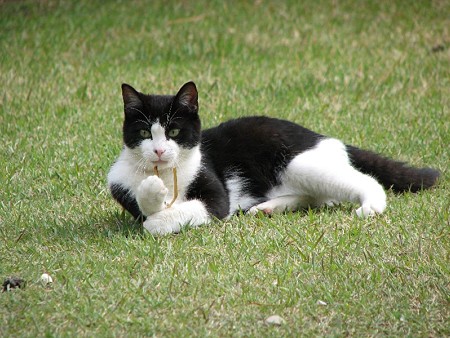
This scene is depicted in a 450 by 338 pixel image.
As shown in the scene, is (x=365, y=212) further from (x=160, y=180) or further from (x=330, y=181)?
(x=160, y=180)

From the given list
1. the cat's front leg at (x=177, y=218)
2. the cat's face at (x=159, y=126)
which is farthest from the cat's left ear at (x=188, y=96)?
the cat's front leg at (x=177, y=218)

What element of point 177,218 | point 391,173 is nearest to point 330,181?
point 391,173

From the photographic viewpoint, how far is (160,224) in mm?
4359

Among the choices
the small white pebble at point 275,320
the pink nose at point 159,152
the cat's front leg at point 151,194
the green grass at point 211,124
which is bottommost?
the green grass at point 211,124

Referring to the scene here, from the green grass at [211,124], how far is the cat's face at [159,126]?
450mm

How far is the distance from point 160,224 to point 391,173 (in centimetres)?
164

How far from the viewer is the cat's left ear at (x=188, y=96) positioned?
446 cm

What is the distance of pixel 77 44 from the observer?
30.1 ft

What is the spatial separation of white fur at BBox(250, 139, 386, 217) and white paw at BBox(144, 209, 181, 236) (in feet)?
2.22

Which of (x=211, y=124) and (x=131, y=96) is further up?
(x=131, y=96)

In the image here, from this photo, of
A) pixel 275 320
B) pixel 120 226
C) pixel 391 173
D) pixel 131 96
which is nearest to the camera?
pixel 275 320

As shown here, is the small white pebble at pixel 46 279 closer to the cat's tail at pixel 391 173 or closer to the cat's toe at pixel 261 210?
the cat's toe at pixel 261 210

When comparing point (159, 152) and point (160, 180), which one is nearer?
point (160, 180)

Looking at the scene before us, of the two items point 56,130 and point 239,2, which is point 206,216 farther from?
point 239,2
